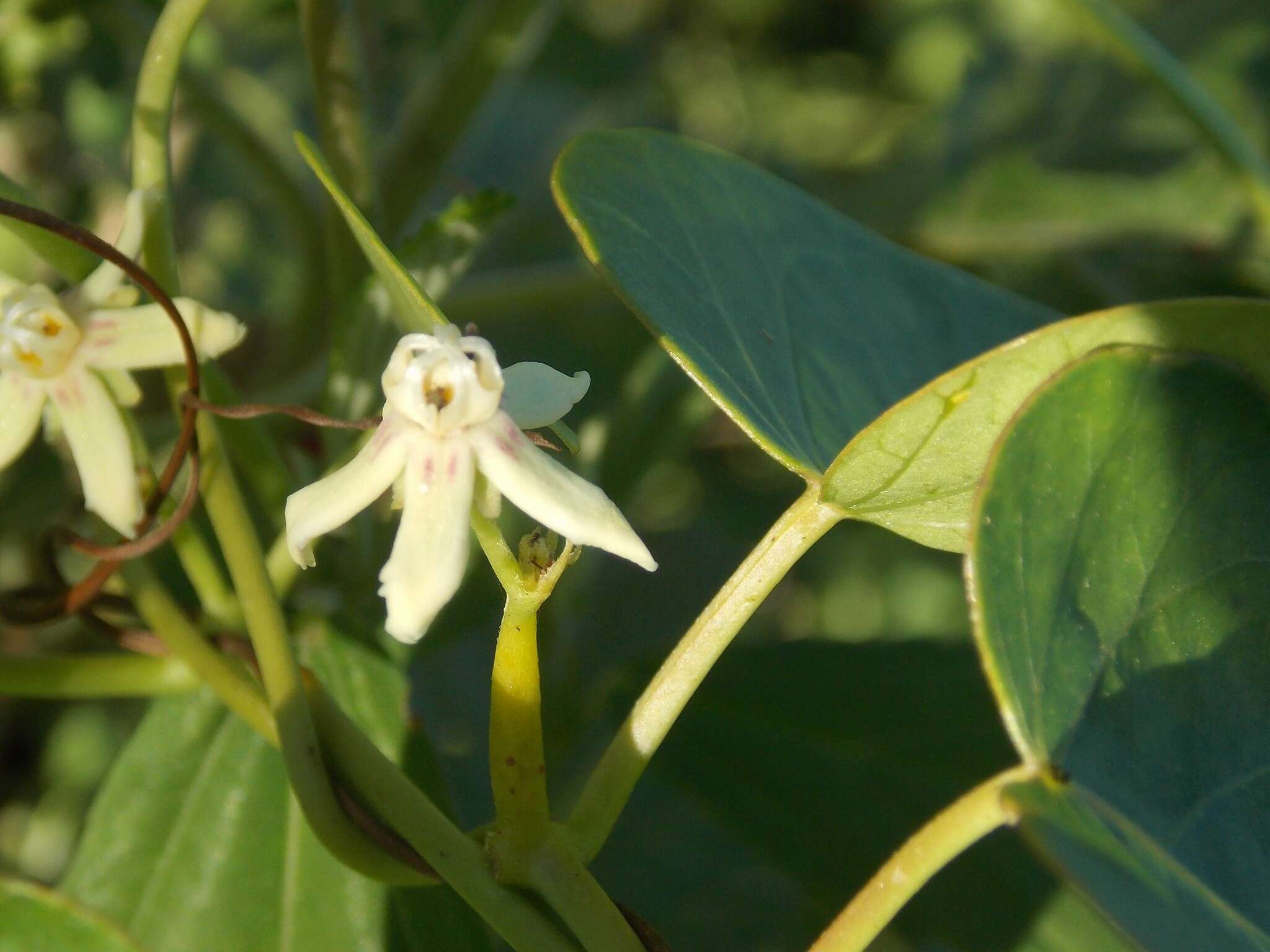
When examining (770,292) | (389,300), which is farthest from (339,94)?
(770,292)

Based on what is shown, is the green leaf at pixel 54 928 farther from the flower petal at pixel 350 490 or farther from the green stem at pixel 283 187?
the green stem at pixel 283 187

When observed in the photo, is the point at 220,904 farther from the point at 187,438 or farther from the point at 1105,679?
the point at 1105,679

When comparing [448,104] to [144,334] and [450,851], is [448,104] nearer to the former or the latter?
[144,334]

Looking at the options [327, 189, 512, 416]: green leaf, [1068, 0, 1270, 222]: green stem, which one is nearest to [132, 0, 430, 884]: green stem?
[327, 189, 512, 416]: green leaf

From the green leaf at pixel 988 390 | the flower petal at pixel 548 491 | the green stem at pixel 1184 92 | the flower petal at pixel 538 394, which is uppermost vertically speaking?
the green stem at pixel 1184 92

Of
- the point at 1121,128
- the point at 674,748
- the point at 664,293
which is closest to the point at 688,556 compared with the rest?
the point at 674,748

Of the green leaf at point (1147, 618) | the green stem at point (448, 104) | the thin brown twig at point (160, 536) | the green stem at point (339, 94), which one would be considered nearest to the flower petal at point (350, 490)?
the thin brown twig at point (160, 536)
